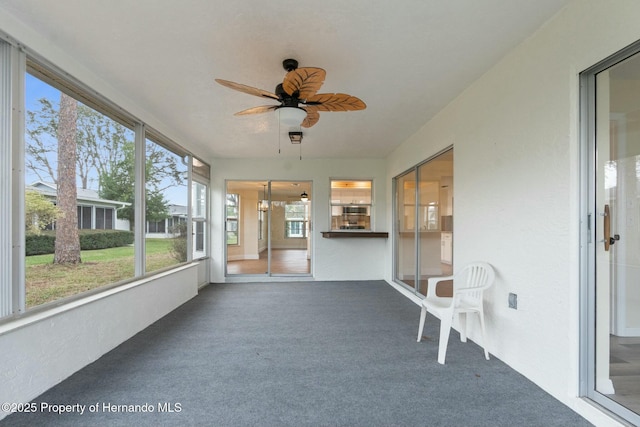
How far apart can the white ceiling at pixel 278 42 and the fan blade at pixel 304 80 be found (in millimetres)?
347

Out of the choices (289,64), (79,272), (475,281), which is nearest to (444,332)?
(475,281)

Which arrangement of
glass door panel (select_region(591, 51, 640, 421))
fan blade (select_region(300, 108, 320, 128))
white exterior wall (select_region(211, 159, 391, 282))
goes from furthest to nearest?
white exterior wall (select_region(211, 159, 391, 282)), fan blade (select_region(300, 108, 320, 128)), glass door panel (select_region(591, 51, 640, 421))

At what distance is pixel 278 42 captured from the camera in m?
2.31

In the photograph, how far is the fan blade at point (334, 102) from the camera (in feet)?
7.86

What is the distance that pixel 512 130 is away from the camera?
2.55 meters

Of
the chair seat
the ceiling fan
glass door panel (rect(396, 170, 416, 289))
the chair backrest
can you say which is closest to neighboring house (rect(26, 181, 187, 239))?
the ceiling fan

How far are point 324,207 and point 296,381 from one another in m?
4.48

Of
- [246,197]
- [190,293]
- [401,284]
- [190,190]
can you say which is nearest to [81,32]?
[190,190]

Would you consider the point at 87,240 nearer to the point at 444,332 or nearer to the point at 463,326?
the point at 444,332

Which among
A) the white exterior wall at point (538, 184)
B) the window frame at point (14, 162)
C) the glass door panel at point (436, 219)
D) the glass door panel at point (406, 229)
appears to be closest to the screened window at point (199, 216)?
the window frame at point (14, 162)

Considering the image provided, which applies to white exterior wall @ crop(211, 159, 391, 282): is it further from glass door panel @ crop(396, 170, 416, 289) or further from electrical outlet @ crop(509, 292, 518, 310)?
electrical outlet @ crop(509, 292, 518, 310)

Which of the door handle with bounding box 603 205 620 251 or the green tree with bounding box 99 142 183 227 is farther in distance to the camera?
the green tree with bounding box 99 142 183 227

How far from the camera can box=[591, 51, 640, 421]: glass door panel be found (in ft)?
5.86

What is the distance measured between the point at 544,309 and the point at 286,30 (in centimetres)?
273
